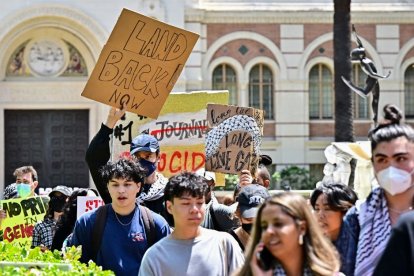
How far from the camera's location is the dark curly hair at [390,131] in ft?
17.1

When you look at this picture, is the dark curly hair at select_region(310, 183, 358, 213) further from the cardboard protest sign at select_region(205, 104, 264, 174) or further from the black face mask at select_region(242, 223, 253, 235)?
the cardboard protest sign at select_region(205, 104, 264, 174)

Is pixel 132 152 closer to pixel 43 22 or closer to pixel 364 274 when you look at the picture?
pixel 364 274

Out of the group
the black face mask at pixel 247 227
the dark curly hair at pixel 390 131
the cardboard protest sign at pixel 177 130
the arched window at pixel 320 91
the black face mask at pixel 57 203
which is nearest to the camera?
the dark curly hair at pixel 390 131

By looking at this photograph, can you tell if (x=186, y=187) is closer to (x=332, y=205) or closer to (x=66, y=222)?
(x=332, y=205)

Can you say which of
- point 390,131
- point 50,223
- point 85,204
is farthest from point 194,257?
point 50,223

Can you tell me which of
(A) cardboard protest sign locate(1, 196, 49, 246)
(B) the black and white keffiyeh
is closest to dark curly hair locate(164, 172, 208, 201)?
(B) the black and white keffiyeh

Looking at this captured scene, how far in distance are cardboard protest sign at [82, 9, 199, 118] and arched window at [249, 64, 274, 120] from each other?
20014mm

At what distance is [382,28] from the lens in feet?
101

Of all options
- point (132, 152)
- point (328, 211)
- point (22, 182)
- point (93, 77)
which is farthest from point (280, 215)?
point (22, 182)

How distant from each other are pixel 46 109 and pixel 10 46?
1.90 metres

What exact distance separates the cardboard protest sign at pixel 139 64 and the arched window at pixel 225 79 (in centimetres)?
1975

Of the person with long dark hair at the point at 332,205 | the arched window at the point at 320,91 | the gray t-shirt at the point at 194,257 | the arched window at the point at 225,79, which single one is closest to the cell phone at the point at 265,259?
the gray t-shirt at the point at 194,257

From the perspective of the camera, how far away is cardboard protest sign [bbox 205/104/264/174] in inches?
440

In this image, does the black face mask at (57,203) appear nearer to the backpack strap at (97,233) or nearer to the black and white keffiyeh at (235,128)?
the black and white keffiyeh at (235,128)
